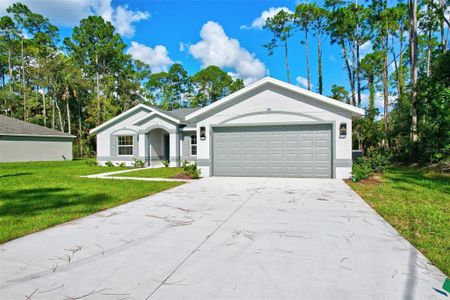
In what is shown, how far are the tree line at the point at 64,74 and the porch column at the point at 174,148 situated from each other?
17.6m

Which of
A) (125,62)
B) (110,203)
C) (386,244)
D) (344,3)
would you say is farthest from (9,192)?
(125,62)

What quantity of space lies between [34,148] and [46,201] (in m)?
18.3

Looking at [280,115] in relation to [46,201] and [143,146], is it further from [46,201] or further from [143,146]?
[143,146]

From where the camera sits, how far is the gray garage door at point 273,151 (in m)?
10.5

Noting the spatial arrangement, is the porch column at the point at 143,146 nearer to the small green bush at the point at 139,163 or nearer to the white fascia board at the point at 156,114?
the small green bush at the point at 139,163

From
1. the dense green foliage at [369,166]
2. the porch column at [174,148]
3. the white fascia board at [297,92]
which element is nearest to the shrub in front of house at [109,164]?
the porch column at [174,148]

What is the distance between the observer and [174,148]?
1631cm

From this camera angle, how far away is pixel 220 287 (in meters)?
2.53

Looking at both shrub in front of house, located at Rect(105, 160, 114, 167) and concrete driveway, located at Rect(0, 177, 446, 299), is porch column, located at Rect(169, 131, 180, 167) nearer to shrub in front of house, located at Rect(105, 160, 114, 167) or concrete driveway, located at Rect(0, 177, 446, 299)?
shrub in front of house, located at Rect(105, 160, 114, 167)

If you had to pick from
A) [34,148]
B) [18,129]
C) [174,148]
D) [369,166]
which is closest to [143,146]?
[174,148]

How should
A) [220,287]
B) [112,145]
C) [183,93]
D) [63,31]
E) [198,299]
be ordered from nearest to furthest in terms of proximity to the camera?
[198,299] → [220,287] → [112,145] → [63,31] → [183,93]

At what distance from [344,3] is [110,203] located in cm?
2531

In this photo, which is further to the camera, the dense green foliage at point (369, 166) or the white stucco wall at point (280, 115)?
the white stucco wall at point (280, 115)

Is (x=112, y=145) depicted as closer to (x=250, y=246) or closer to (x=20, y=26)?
(x=250, y=246)
